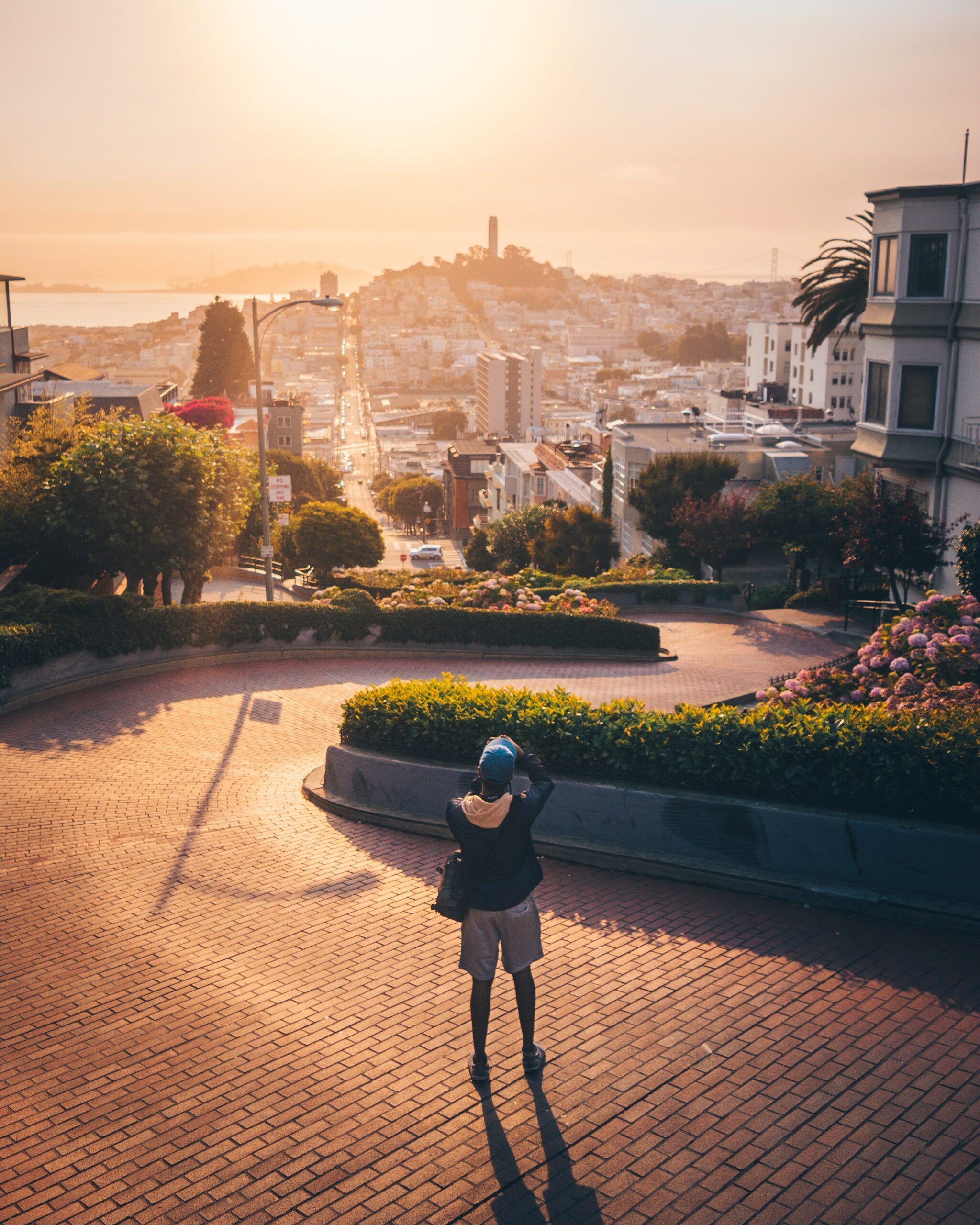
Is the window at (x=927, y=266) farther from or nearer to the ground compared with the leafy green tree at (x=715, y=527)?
farther from the ground

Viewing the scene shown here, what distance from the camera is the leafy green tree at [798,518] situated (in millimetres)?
27984

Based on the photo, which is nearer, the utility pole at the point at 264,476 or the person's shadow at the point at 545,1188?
the person's shadow at the point at 545,1188

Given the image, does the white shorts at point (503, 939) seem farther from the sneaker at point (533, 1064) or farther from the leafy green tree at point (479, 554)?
the leafy green tree at point (479, 554)

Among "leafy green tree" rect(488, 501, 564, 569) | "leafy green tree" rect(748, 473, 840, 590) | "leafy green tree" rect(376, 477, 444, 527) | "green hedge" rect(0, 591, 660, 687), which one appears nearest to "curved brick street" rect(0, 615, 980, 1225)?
"green hedge" rect(0, 591, 660, 687)

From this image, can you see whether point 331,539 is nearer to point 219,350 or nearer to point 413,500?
point 219,350

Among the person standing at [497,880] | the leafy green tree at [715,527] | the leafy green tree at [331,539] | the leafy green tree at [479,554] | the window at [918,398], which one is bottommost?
the leafy green tree at [479,554]

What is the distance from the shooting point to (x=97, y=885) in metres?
8.36

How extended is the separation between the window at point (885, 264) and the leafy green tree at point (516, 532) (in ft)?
91.4

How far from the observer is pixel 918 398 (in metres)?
23.4

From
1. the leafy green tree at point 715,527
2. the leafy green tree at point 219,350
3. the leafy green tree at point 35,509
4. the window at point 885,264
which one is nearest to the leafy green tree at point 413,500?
the leafy green tree at point 219,350

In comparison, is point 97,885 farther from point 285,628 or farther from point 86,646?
point 285,628

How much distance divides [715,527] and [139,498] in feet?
54.7

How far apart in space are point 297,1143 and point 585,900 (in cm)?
325

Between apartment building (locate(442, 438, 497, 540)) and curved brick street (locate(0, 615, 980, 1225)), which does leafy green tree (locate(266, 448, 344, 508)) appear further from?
apartment building (locate(442, 438, 497, 540))
